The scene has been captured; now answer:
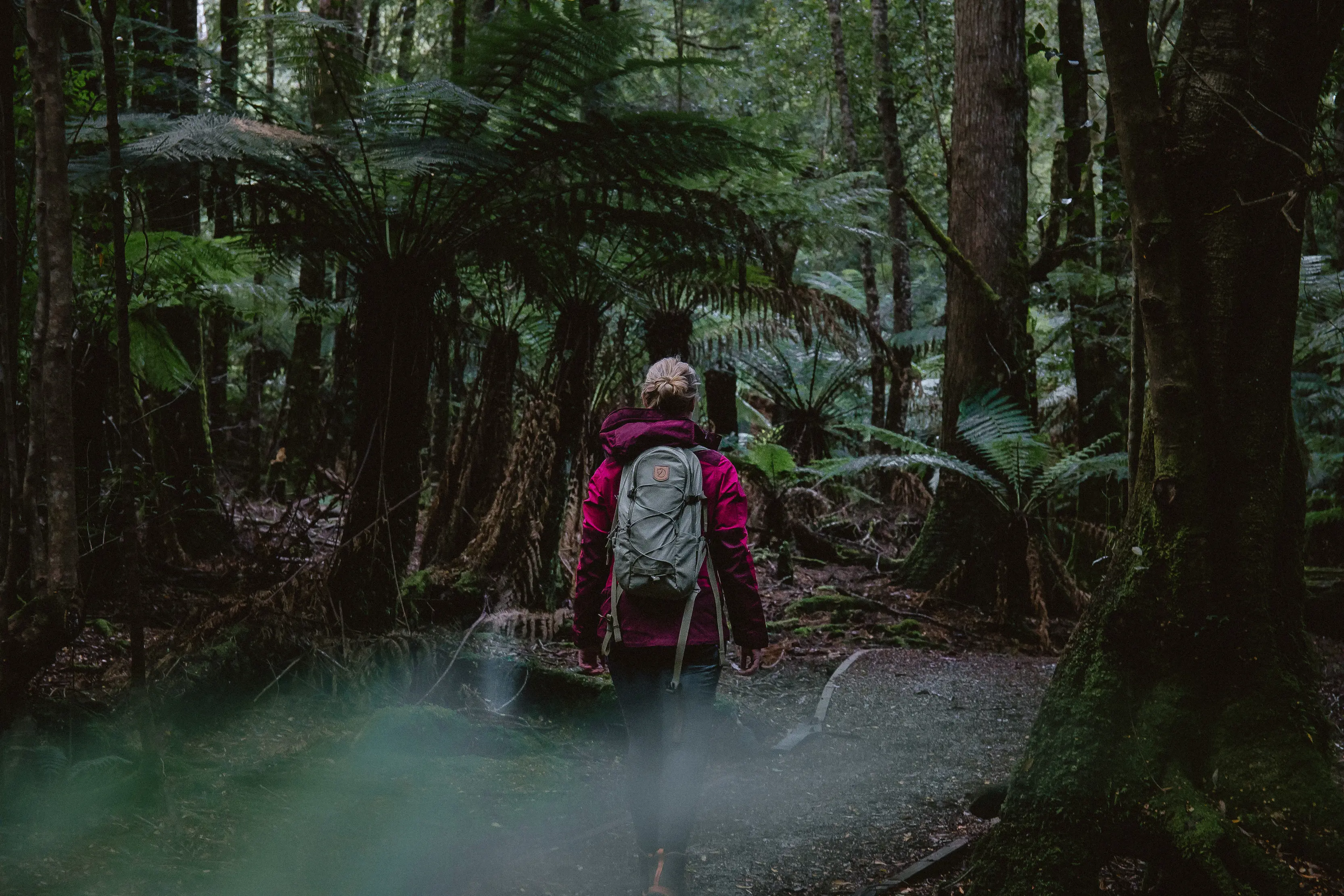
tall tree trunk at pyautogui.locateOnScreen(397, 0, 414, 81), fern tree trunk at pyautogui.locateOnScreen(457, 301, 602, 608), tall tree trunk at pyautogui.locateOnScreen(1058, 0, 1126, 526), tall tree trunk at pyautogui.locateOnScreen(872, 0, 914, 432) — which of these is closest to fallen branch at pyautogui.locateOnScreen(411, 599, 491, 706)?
fern tree trunk at pyautogui.locateOnScreen(457, 301, 602, 608)

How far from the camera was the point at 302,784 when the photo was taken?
322 centimetres

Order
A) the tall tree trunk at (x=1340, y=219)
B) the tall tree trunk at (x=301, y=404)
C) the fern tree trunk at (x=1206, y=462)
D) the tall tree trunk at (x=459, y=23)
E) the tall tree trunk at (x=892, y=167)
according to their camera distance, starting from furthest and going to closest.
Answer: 1. the tall tree trunk at (x=892, y=167)
2. the tall tree trunk at (x=459, y=23)
3. the tall tree trunk at (x=301, y=404)
4. the tall tree trunk at (x=1340, y=219)
5. the fern tree trunk at (x=1206, y=462)

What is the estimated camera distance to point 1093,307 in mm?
A: 7266

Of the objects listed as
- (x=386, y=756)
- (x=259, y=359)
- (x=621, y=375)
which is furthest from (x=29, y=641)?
(x=259, y=359)

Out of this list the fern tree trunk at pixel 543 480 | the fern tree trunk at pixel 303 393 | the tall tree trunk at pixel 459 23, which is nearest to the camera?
the fern tree trunk at pixel 543 480

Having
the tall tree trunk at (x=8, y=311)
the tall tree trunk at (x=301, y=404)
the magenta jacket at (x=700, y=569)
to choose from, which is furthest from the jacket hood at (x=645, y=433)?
the tall tree trunk at (x=301, y=404)

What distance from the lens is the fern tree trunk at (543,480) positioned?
5430 millimetres

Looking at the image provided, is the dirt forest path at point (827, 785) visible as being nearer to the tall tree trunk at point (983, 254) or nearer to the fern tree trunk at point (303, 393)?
the tall tree trunk at point (983, 254)

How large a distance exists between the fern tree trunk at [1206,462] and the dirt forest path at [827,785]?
82cm

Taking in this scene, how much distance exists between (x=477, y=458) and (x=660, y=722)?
3.34m

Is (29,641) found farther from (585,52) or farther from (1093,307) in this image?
(1093,307)

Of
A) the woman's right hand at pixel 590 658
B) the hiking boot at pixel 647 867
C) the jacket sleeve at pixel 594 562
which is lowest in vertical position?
the hiking boot at pixel 647 867

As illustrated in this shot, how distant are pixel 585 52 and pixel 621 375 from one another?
2.37 meters

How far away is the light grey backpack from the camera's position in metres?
2.72
